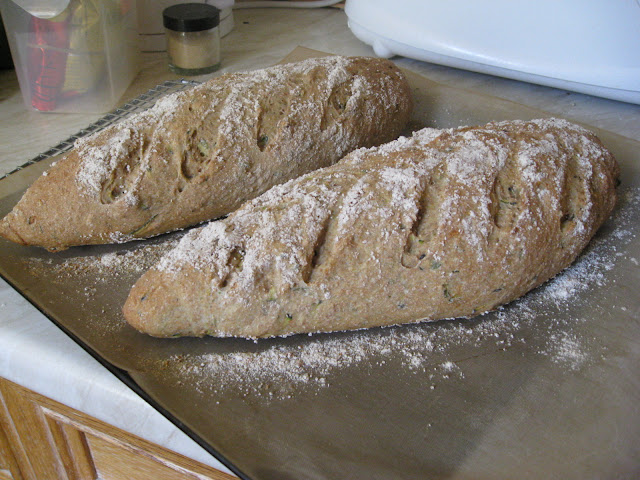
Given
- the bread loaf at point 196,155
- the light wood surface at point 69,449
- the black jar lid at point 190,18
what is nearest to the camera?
the light wood surface at point 69,449

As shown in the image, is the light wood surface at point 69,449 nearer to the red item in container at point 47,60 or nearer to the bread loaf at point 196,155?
the bread loaf at point 196,155

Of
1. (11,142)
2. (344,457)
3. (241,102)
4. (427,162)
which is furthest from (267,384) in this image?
(11,142)

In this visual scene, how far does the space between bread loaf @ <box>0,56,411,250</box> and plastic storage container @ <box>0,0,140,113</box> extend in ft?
1.52

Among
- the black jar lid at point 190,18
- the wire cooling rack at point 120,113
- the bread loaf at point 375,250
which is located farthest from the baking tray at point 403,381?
the black jar lid at point 190,18

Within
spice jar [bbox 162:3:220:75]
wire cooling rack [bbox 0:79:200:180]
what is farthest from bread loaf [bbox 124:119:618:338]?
spice jar [bbox 162:3:220:75]

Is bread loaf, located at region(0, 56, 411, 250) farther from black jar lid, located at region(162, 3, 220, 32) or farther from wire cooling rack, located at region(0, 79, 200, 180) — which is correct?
black jar lid, located at region(162, 3, 220, 32)

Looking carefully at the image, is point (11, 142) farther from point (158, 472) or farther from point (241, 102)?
point (158, 472)

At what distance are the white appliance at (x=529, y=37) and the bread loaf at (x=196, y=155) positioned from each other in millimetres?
498

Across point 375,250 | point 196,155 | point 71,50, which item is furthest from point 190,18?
point 375,250

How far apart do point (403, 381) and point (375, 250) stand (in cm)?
→ 22

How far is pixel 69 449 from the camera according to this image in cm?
104

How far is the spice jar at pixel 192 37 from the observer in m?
1.74

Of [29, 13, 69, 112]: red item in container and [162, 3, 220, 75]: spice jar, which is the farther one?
[162, 3, 220, 75]: spice jar

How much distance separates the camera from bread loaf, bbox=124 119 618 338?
0.90 meters
